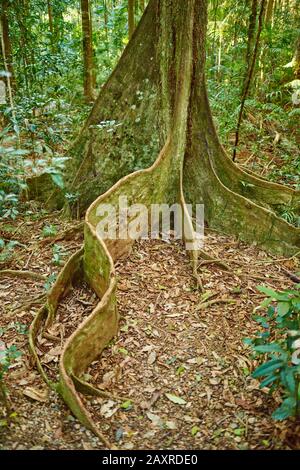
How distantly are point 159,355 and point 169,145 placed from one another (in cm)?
259

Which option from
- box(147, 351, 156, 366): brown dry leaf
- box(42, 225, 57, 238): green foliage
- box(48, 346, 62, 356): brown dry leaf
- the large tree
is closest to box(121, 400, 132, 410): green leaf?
box(147, 351, 156, 366): brown dry leaf

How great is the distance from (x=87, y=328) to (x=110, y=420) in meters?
0.69

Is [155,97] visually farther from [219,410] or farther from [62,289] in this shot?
[219,410]

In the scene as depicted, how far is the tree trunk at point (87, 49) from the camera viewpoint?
9031 mm

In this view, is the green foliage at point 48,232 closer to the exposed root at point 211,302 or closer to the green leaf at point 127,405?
the exposed root at point 211,302

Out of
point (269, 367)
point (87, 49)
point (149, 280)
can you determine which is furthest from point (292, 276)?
point (87, 49)

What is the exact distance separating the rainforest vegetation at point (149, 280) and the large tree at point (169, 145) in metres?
0.02

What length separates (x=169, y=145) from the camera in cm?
491

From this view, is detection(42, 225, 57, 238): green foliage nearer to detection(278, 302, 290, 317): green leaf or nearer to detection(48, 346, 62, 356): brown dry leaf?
detection(48, 346, 62, 356): brown dry leaf

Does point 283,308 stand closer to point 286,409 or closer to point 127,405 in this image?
point 286,409

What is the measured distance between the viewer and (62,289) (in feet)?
12.9

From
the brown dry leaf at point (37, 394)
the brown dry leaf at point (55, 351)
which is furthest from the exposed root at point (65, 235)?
the brown dry leaf at point (37, 394)
